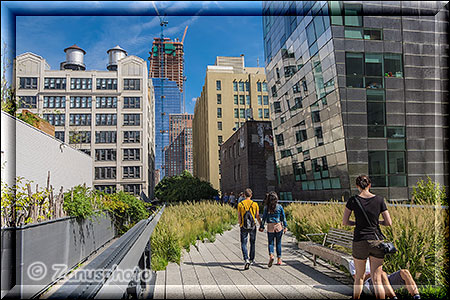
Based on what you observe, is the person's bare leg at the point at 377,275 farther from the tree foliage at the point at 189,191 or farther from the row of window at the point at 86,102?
the row of window at the point at 86,102

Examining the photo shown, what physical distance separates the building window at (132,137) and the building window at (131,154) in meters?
1.89

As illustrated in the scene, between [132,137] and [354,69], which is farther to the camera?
[132,137]

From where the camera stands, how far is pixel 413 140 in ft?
69.0

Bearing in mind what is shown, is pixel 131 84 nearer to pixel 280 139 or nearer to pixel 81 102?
pixel 81 102

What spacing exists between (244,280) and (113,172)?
70312 millimetres

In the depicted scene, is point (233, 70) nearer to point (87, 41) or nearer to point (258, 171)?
point (258, 171)

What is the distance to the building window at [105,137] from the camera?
74.0 m

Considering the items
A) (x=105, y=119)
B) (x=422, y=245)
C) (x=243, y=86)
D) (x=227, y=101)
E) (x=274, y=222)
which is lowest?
(x=422, y=245)

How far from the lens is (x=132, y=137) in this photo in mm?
75750

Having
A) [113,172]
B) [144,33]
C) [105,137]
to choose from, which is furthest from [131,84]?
[144,33]

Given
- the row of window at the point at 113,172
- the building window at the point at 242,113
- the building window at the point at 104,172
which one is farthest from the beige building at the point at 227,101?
the building window at the point at 104,172

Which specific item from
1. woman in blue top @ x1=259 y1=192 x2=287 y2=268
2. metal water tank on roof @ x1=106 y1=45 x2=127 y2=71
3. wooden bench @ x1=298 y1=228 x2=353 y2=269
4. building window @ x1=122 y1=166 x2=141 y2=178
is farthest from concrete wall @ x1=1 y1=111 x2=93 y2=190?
building window @ x1=122 y1=166 x2=141 y2=178

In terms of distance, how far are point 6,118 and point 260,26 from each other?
7.32 metres

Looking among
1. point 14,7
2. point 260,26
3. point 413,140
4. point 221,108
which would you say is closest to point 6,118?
point 14,7
